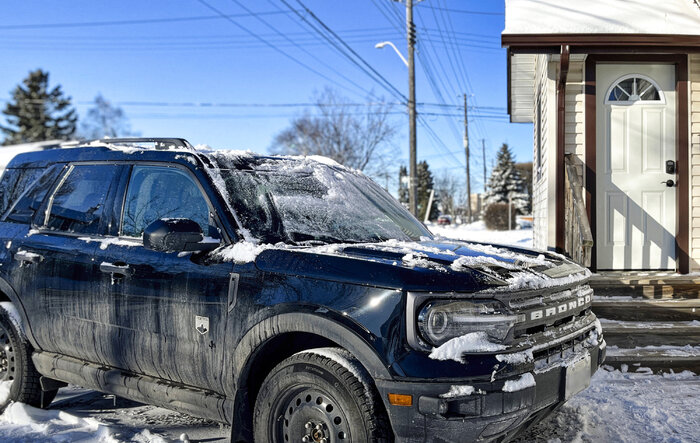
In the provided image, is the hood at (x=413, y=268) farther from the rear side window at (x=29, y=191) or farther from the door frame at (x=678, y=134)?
the door frame at (x=678, y=134)

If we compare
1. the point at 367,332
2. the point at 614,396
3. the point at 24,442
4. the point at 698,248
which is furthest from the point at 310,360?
the point at 698,248

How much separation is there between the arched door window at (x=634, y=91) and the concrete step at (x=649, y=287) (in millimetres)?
2461

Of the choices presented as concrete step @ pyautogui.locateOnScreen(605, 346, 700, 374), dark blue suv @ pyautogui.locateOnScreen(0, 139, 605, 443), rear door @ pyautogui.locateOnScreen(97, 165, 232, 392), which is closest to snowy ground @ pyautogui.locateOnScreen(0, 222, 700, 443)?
dark blue suv @ pyautogui.locateOnScreen(0, 139, 605, 443)

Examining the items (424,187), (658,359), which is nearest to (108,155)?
(658,359)

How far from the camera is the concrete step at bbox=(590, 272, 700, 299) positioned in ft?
21.2

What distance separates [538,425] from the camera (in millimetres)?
4008

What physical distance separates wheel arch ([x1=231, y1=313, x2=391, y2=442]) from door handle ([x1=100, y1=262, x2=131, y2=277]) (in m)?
0.96

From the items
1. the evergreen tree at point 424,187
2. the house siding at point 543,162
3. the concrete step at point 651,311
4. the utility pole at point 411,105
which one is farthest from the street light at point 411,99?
the evergreen tree at point 424,187

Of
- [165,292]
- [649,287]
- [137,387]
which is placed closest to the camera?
[165,292]

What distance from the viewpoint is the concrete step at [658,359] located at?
18.0ft

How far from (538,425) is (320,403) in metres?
1.91

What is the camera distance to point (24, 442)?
3.70 m

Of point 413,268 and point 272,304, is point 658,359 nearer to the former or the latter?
point 413,268

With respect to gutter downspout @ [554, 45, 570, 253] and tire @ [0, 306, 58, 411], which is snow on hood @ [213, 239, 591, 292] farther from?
gutter downspout @ [554, 45, 570, 253]
